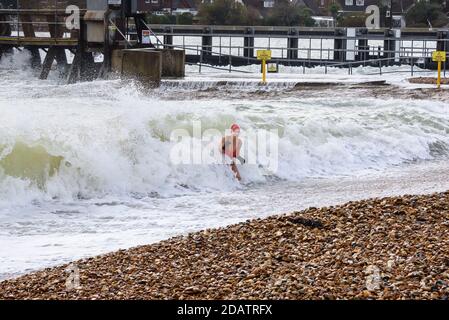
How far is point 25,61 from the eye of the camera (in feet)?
119

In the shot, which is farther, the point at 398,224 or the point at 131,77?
the point at 131,77

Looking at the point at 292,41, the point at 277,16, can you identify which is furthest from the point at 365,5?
the point at 292,41

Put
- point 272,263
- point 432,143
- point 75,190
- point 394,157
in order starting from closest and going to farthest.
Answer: point 272,263 → point 75,190 → point 394,157 → point 432,143

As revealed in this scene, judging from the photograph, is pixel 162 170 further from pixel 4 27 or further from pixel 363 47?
pixel 363 47

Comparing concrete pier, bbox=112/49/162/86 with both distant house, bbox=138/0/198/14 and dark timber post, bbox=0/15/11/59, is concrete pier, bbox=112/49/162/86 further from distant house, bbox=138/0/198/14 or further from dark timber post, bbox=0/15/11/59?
distant house, bbox=138/0/198/14

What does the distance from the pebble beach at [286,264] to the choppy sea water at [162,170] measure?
1130 millimetres

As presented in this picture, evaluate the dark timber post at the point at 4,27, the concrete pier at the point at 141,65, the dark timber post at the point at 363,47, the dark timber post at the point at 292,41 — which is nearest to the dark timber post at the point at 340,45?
the dark timber post at the point at 363,47

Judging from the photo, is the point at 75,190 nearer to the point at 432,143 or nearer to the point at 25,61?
the point at 432,143

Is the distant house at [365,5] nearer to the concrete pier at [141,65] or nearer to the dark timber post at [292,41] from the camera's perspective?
the dark timber post at [292,41]

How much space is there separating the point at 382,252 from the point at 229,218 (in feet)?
13.0

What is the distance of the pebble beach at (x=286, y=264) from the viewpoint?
7.64 m

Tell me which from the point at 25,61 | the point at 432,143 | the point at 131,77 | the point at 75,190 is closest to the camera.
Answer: the point at 75,190

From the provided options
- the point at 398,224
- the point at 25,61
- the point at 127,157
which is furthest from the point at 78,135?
the point at 25,61

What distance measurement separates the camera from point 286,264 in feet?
28.2
